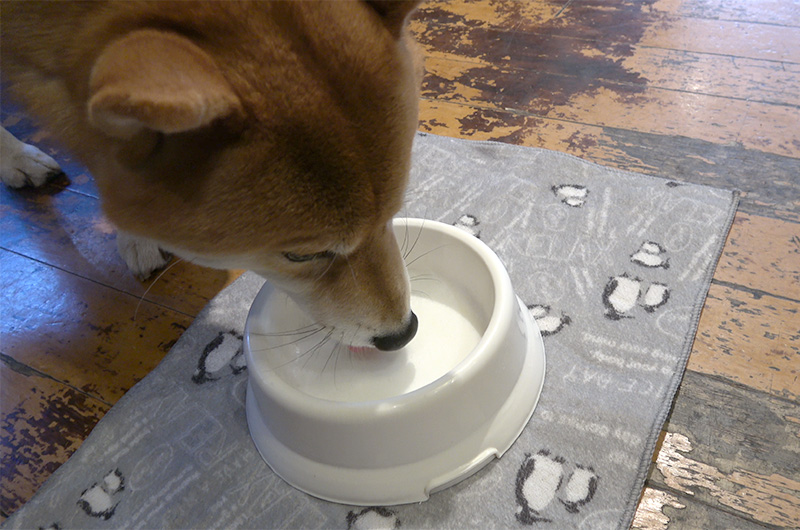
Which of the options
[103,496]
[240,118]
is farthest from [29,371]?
[240,118]

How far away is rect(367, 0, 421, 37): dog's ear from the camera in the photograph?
0.80 meters

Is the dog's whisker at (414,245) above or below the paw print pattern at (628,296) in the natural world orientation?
above

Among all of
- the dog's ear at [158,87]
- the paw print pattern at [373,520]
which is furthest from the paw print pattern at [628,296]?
the dog's ear at [158,87]

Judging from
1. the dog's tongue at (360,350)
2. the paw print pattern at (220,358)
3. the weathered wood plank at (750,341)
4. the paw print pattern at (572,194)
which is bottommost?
the paw print pattern at (220,358)

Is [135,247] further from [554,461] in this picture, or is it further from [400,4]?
[554,461]

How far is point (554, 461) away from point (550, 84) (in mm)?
1514

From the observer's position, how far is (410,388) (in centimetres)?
113

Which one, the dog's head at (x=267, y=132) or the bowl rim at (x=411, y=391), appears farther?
the bowl rim at (x=411, y=391)

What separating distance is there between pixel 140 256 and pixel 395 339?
89 centimetres

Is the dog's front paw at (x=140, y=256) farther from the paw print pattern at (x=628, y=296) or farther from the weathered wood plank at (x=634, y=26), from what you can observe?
the weathered wood plank at (x=634, y=26)

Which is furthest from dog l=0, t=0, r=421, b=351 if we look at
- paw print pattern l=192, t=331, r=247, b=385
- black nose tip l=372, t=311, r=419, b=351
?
paw print pattern l=192, t=331, r=247, b=385

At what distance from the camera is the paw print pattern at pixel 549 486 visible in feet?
3.17

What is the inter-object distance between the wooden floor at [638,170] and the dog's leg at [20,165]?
49 millimetres

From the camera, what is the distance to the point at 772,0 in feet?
8.07
